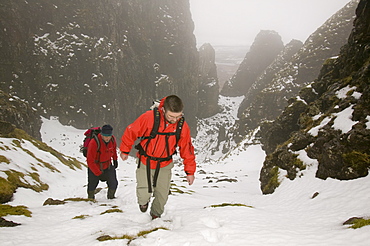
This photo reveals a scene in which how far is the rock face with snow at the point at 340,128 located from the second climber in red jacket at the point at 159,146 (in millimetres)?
7795

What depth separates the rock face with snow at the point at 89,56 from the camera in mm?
59344

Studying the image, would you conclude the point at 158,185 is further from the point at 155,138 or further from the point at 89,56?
the point at 89,56

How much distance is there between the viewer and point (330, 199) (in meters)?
8.55

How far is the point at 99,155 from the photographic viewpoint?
8867mm

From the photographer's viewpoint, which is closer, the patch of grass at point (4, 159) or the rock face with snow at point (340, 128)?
the rock face with snow at point (340, 128)

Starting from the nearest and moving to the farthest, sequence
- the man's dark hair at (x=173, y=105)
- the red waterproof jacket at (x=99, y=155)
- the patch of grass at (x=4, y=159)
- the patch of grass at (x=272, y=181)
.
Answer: the man's dark hair at (x=173, y=105) → the red waterproof jacket at (x=99, y=155) → the patch of grass at (x=272, y=181) → the patch of grass at (x=4, y=159)

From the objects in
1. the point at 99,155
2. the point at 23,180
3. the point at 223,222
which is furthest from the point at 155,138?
the point at 23,180

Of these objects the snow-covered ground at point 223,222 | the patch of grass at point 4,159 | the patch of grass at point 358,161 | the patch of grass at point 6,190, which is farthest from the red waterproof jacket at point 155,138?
the patch of grass at point 4,159

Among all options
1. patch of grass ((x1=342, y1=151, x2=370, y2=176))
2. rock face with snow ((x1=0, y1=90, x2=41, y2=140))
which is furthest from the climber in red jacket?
rock face with snow ((x1=0, y1=90, x2=41, y2=140))

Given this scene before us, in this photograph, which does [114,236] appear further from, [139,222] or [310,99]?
[310,99]

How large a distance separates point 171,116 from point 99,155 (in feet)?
15.8

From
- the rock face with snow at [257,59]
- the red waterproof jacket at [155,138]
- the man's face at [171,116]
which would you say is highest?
the rock face with snow at [257,59]

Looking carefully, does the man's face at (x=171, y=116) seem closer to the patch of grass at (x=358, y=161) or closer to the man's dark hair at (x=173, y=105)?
the man's dark hair at (x=173, y=105)

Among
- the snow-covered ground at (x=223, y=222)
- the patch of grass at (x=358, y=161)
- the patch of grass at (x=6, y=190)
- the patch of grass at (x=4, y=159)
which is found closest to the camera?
the snow-covered ground at (x=223, y=222)
